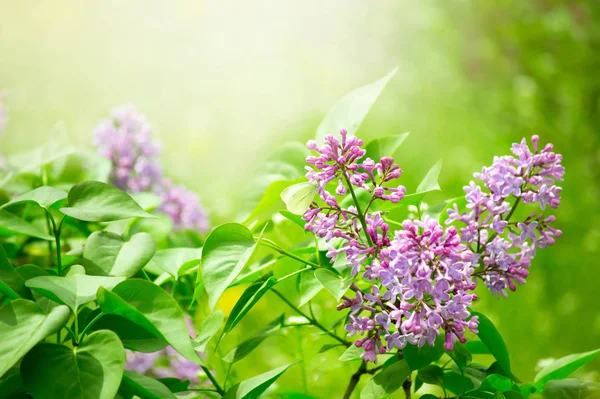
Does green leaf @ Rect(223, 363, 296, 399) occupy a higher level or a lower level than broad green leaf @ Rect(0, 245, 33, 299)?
higher

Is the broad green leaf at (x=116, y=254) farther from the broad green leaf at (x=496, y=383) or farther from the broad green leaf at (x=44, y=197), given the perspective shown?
the broad green leaf at (x=496, y=383)

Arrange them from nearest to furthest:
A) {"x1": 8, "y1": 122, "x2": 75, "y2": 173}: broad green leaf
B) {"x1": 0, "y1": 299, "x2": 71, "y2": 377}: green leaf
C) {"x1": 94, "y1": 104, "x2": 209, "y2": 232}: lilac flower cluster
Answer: {"x1": 0, "y1": 299, "x2": 71, "y2": 377}: green leaf → {"x1": 8, "y1": 122, "x2": 75, "y2": 173}: broad green leaf → {"x1": 94, "y1": 104, "x2": 209, "y2": 232}: lilac flower cluster

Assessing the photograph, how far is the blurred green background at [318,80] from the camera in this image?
6.37ft

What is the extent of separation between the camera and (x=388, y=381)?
48cm

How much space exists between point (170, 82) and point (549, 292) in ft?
4.74

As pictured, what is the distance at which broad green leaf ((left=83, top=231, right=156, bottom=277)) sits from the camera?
1.75 feet

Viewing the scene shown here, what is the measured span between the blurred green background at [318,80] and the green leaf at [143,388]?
47.8 inches

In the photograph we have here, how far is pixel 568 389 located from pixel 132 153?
0.67 metres

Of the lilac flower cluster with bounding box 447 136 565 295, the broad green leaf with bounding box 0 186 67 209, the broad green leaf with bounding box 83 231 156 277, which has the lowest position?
the broad green leaf with bounding box 83 231 156 277

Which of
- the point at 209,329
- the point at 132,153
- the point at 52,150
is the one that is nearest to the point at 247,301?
→ the point at 209,329

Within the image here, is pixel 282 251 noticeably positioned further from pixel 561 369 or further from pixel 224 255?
pixel 561 369

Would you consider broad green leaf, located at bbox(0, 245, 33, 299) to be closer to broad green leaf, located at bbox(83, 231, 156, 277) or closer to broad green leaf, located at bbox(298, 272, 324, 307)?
broad green leaf, located at bbox(83, 231, 156, 277)

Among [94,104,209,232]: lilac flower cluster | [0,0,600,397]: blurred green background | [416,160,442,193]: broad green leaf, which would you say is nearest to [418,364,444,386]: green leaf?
[416,160,442,193]: broad green leaf

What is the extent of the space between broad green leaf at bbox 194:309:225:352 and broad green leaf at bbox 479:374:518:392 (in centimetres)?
19
